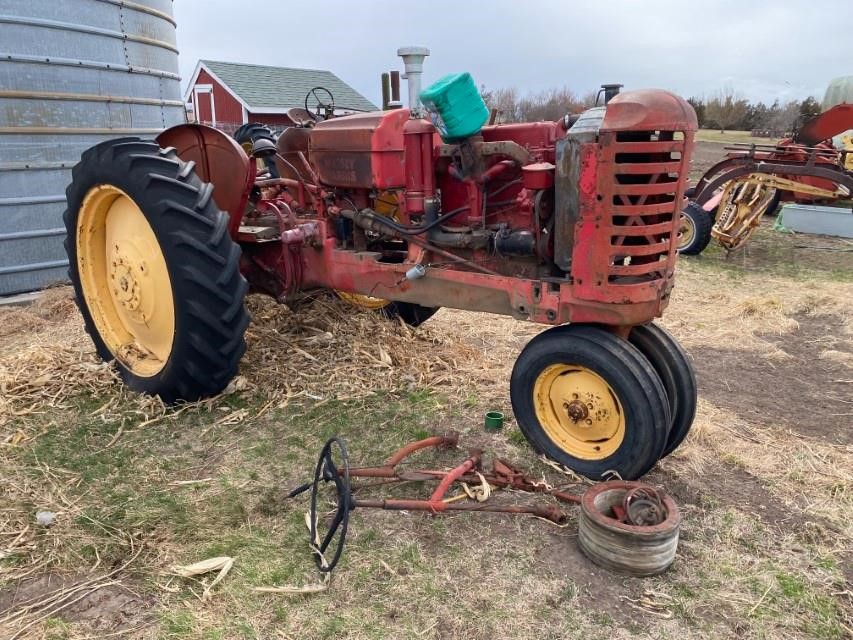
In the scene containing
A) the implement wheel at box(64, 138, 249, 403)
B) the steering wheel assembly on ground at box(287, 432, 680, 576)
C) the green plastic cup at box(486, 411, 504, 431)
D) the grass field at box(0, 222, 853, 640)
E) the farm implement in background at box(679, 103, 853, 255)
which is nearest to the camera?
the grass field at box(0, 222, 853, 640)

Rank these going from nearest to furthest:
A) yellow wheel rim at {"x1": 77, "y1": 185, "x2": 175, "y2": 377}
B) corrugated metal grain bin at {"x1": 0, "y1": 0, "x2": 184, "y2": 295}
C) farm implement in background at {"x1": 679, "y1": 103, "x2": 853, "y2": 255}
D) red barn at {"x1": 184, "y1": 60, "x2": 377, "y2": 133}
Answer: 1. yellow wheel rim at {"x1": 77, "y1": 185, "x2": 175, "y2": 377}
2. corrugated metal grain bin at {"x1": 0, "y1": 0, "x2": 184, "y2": 295}
3. farm implement in background at {"x1": 679, "y1": 103, "x2": 853, "y2": 255}
4. red barn at {"x1": 184, "y1": 60, "x2": 377, "y2": 133}

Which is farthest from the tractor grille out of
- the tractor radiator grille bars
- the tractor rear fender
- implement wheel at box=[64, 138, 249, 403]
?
the tractor rear fender

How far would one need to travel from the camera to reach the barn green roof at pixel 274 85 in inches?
891

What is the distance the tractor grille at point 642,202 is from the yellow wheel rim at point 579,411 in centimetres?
46

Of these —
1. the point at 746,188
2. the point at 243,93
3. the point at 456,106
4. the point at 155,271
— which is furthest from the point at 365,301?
the point at 243,93

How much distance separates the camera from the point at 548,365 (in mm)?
2961

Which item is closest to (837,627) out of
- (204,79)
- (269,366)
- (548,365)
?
(548,365)

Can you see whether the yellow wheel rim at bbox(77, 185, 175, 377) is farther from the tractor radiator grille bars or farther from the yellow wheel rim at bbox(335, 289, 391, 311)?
the tractor radiator grille bars

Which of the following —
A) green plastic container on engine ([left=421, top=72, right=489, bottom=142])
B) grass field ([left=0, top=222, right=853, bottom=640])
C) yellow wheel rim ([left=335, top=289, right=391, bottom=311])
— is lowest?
grass field ([left=0, top=222, right=853, bottom=640])

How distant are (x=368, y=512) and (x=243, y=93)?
2224 cm

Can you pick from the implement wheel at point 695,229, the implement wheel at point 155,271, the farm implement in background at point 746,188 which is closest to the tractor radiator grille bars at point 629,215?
the implement wheel at point 155,271

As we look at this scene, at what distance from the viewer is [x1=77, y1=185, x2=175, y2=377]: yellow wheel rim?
3.63 meters

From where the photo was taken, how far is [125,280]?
12.3ft

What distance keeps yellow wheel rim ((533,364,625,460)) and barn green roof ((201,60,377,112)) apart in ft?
63.0
